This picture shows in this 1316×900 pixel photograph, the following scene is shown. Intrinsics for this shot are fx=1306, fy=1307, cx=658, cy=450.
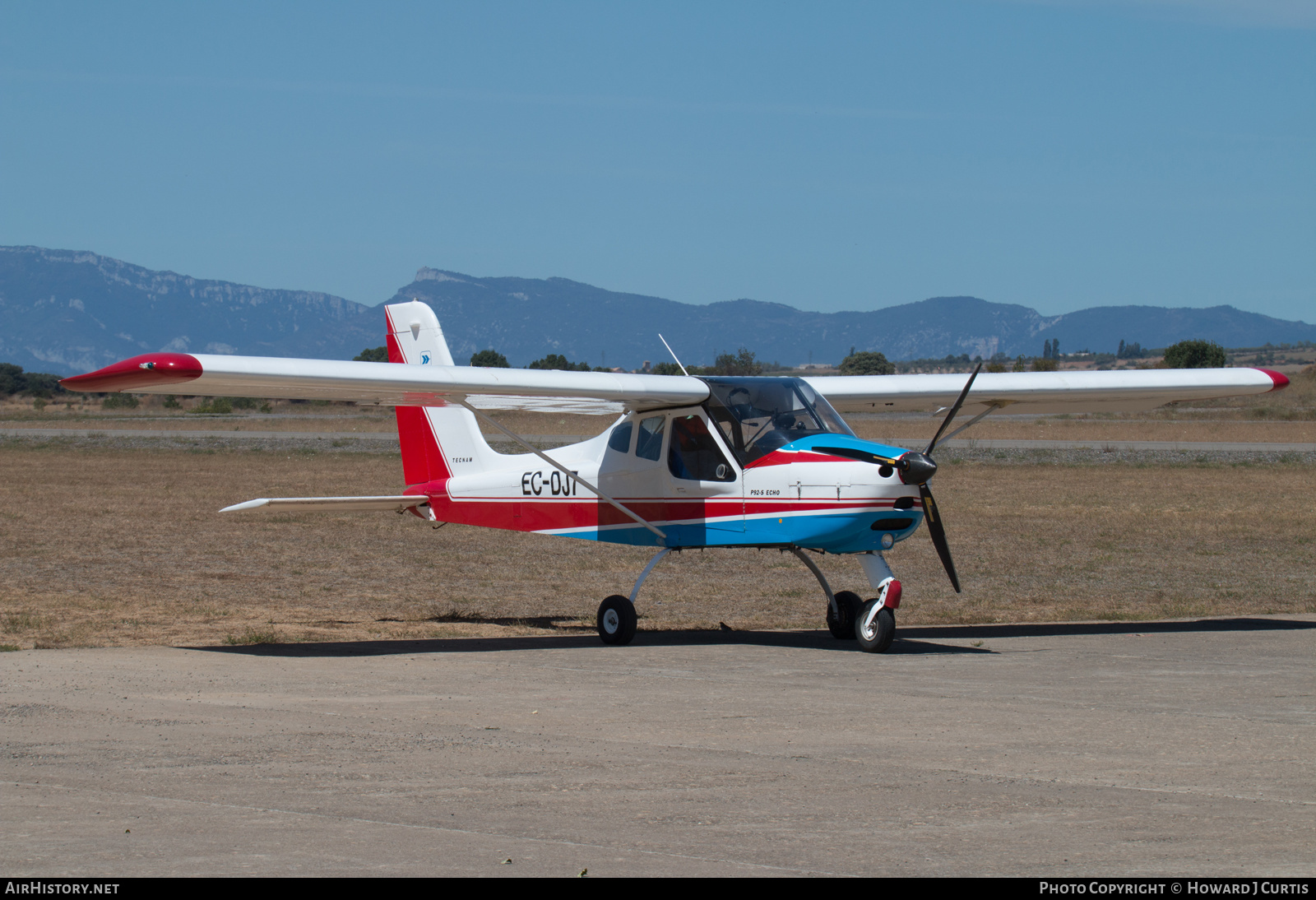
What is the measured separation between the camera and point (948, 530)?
22562 millimetres

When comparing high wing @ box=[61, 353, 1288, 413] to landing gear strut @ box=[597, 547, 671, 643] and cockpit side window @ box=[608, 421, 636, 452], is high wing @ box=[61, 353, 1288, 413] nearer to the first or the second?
cockpit side window @ box=[608, 421, 636, 452]

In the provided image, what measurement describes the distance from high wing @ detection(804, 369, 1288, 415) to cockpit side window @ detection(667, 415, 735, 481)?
1.91 metres

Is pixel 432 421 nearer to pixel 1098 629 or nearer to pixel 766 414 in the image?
pixel 766 414

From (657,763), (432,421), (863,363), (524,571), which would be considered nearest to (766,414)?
(432,421)

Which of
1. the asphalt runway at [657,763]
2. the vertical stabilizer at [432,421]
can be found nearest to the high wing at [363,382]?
the vertical stabilizer at [432,421]

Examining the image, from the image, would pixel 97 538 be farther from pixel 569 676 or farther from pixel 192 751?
pixel 192 751

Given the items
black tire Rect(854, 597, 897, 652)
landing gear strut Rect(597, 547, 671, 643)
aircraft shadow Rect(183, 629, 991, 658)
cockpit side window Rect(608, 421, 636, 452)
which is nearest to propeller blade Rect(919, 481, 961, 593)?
black tire Rect(854, 597, 897, 652)

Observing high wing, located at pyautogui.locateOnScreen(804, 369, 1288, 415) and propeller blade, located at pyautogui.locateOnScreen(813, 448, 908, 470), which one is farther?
high wing, located at pyautogui.locateOnScreen(804, 369, 1288, 415)

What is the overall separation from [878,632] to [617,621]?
2.35m

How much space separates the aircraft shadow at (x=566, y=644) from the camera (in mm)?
11180

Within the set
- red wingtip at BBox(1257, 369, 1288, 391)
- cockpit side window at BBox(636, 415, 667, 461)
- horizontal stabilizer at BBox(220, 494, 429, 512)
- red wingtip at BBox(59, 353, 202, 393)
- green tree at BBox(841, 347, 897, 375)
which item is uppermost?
green tree at BBox(841, 347, 897, 375)

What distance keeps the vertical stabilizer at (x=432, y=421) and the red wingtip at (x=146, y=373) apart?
4.65 meters

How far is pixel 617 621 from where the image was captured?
11727 mm

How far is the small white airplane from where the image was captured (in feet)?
35.0
